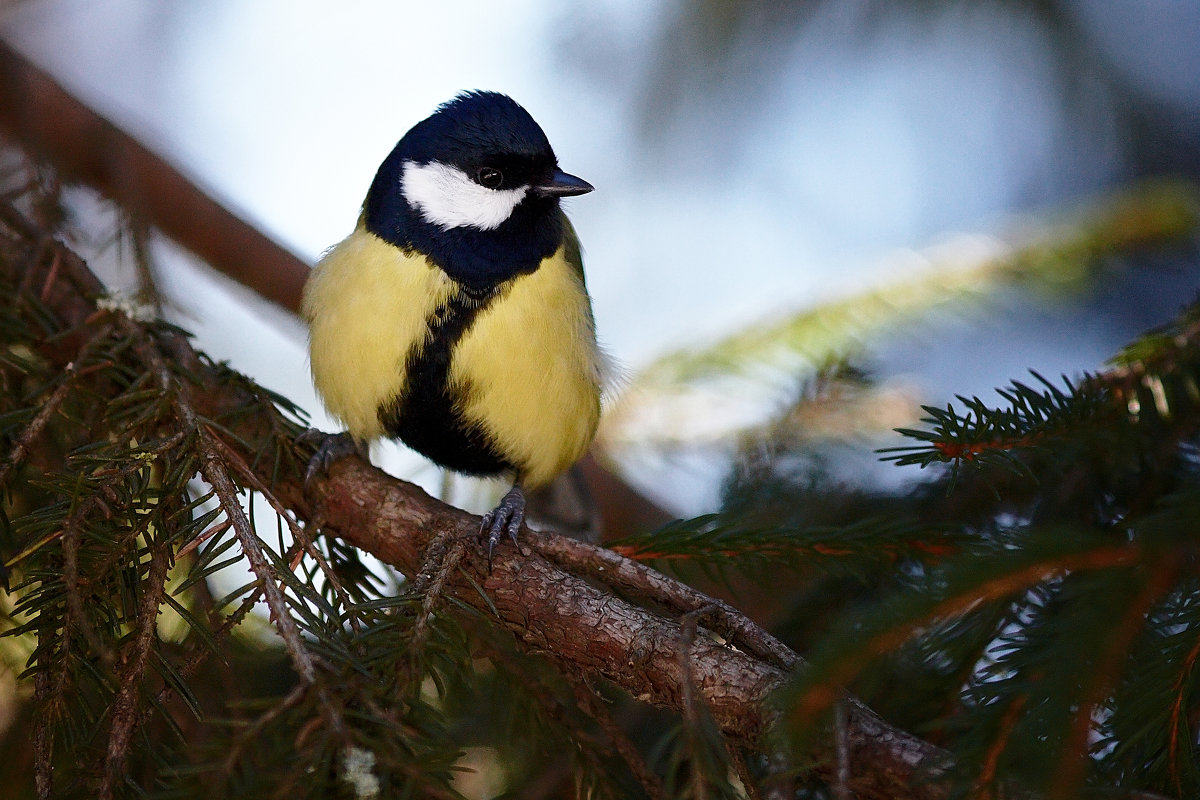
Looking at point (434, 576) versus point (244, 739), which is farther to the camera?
point (434, 576)

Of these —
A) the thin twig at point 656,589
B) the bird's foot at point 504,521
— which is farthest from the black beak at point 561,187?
the thin twig at point 656,589

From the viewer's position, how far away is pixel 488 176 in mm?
1471

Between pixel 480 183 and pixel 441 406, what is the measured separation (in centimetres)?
35

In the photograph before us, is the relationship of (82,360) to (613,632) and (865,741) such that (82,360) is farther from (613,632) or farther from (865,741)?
(865,741)

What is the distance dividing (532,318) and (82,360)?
0.55 m

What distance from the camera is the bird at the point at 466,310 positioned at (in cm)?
133

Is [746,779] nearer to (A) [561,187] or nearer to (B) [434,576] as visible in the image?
(B) [434,576]

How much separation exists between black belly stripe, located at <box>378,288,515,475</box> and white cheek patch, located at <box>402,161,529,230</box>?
0.14 meters

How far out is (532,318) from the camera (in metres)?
1.35

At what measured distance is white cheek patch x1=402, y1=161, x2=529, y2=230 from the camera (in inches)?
55.7

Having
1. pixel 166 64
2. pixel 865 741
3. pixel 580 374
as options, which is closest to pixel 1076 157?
pixel 580 374

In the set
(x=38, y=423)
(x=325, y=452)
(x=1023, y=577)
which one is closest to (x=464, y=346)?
(x=325, y=452)

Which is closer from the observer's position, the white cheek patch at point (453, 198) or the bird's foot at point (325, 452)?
the bird's foot at point (325, 452)

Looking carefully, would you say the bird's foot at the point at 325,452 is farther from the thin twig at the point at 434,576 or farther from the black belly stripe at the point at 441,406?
the thin twig at the point at 434,576
